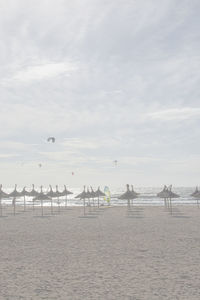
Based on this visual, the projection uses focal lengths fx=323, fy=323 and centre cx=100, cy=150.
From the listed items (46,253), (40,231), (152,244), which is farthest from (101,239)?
(40,231)

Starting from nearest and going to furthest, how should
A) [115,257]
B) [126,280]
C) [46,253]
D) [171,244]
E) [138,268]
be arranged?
1. [126,280]
2. [138,268]
3. [115,257]
4. [46,253]
5. [171,244]

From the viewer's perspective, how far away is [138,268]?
9.59 m

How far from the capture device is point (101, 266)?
9.95 m

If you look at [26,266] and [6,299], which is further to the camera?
[26,266]

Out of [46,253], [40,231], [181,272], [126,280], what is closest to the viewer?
[126,280]

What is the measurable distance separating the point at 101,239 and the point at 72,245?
6.42 feet

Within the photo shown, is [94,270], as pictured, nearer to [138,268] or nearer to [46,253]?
[138,268]

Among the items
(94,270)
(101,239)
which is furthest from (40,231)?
(94,270)

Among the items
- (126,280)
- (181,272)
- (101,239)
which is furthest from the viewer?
(101,239)

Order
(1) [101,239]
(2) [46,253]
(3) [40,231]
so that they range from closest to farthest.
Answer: (2) [46,253], (1) [101,239], (3) [40,231]

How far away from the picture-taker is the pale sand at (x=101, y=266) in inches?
291

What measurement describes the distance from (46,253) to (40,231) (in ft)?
21.9

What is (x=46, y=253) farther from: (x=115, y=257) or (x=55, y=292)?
(x=55, y=292)

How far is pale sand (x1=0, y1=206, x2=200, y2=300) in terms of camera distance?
7.39 metres
